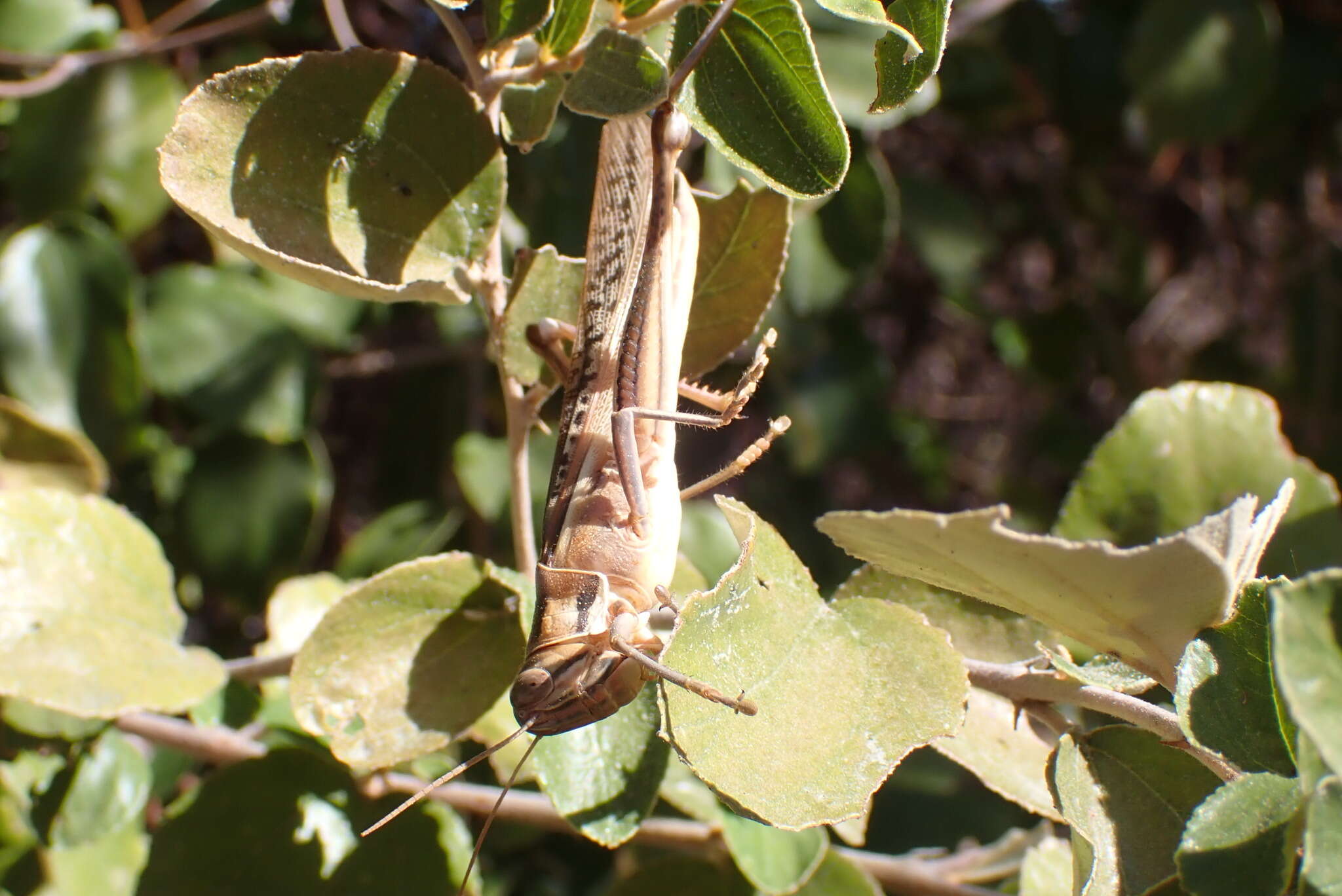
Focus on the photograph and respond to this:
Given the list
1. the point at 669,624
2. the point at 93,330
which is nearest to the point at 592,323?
the point at 669,624

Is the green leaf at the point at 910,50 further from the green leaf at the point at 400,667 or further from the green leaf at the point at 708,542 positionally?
the green leaf at the point at 708,542

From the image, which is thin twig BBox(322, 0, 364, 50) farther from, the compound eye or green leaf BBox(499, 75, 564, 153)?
the compound eye

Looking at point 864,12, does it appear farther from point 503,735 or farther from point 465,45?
point 503,735

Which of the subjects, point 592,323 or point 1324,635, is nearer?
point 1324,635

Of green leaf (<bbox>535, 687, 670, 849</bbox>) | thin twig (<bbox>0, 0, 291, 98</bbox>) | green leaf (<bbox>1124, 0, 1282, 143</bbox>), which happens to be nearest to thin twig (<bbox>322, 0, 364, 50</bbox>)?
thin twig (<bbox>0, 0, 291, 98</bbox>)

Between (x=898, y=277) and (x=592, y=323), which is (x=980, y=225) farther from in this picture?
(x=592, y=323)
